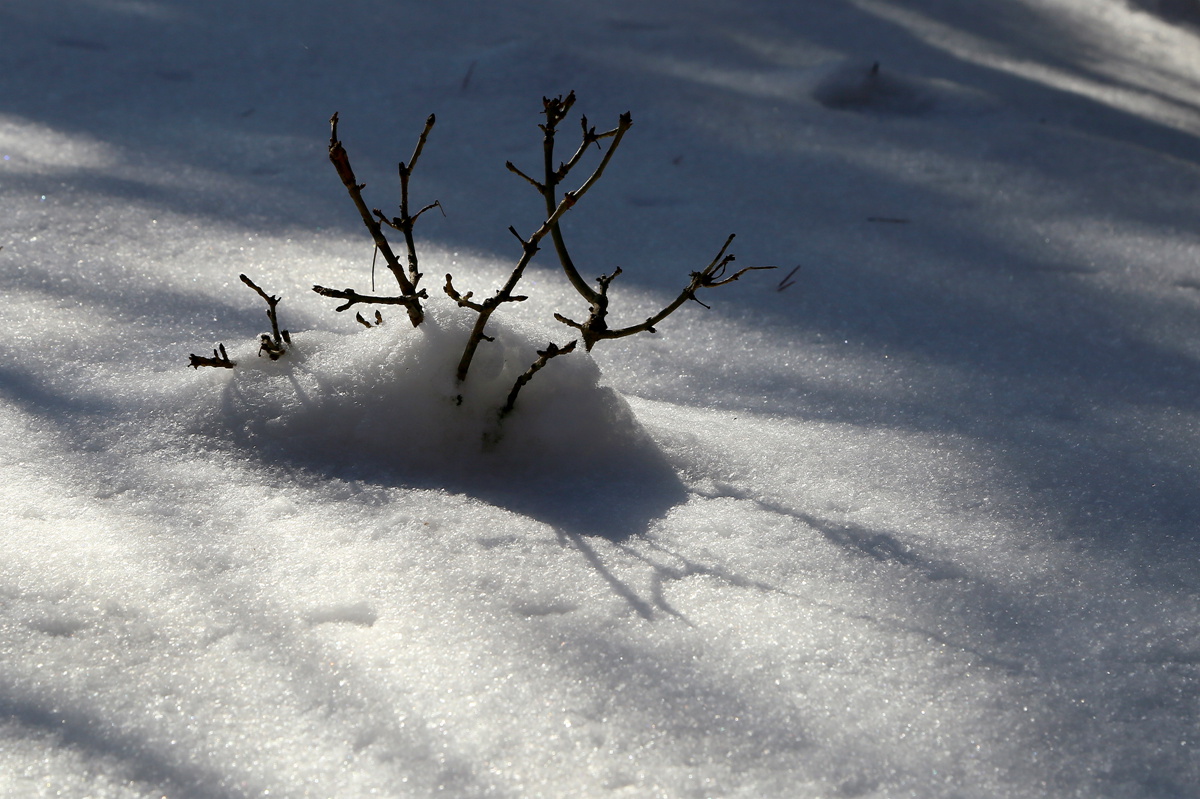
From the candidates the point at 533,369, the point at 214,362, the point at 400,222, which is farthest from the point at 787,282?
the point at 214,362

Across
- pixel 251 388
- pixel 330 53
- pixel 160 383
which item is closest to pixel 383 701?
pixel 251 388

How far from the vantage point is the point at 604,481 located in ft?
4.65

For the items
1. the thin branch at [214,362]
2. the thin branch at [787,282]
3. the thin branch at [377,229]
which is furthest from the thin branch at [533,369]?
the thin branch at [787,282]

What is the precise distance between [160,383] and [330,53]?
2144 millimetres

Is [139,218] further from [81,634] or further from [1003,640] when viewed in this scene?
[1003,640]

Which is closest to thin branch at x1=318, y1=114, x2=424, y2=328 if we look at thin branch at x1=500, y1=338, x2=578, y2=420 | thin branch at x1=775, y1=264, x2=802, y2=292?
thin branch at x1=500, y1=338, x2=578, y2=420

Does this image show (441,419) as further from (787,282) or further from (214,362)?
(787,282)

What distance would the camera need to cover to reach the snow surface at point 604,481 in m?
0.98

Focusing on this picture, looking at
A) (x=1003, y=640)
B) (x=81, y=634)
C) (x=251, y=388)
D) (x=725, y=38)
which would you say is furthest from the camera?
(x=725, y=38)

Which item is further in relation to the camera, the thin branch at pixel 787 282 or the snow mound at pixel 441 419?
the thin branch at pixel 787 282

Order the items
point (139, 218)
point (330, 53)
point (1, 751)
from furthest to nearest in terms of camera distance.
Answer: point (330, 53) < point (139, 218) < point (1, 751)

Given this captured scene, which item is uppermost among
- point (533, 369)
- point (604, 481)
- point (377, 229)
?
point (377, 229)

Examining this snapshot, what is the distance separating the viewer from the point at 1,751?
914mm

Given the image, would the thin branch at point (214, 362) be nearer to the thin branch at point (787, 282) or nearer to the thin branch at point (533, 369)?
the thin branch at point (533, 369)
